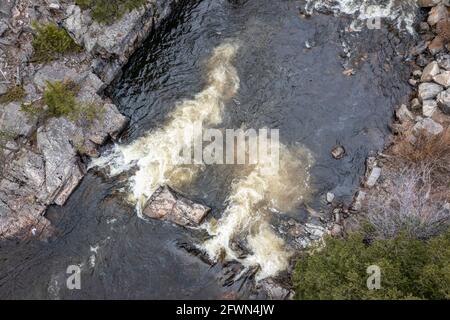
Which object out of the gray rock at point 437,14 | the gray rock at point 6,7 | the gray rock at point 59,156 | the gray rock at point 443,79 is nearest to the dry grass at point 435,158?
the gray rock at point 443,79

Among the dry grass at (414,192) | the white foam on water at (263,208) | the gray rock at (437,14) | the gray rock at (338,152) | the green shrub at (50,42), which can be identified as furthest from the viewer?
the gray rock at (437,14)

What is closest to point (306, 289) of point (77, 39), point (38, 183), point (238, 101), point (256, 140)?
point (256, 140)

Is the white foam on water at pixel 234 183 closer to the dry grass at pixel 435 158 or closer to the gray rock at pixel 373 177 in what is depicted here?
the gray rock at pixel 373 177

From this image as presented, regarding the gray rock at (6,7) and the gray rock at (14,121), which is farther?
the gray rock at (6,7)

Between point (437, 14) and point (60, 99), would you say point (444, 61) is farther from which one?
Result: point (60, 99)

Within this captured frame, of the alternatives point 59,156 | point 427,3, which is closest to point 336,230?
point 59,156

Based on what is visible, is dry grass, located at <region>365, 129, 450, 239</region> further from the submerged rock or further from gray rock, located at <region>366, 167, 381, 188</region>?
the submerged rock
